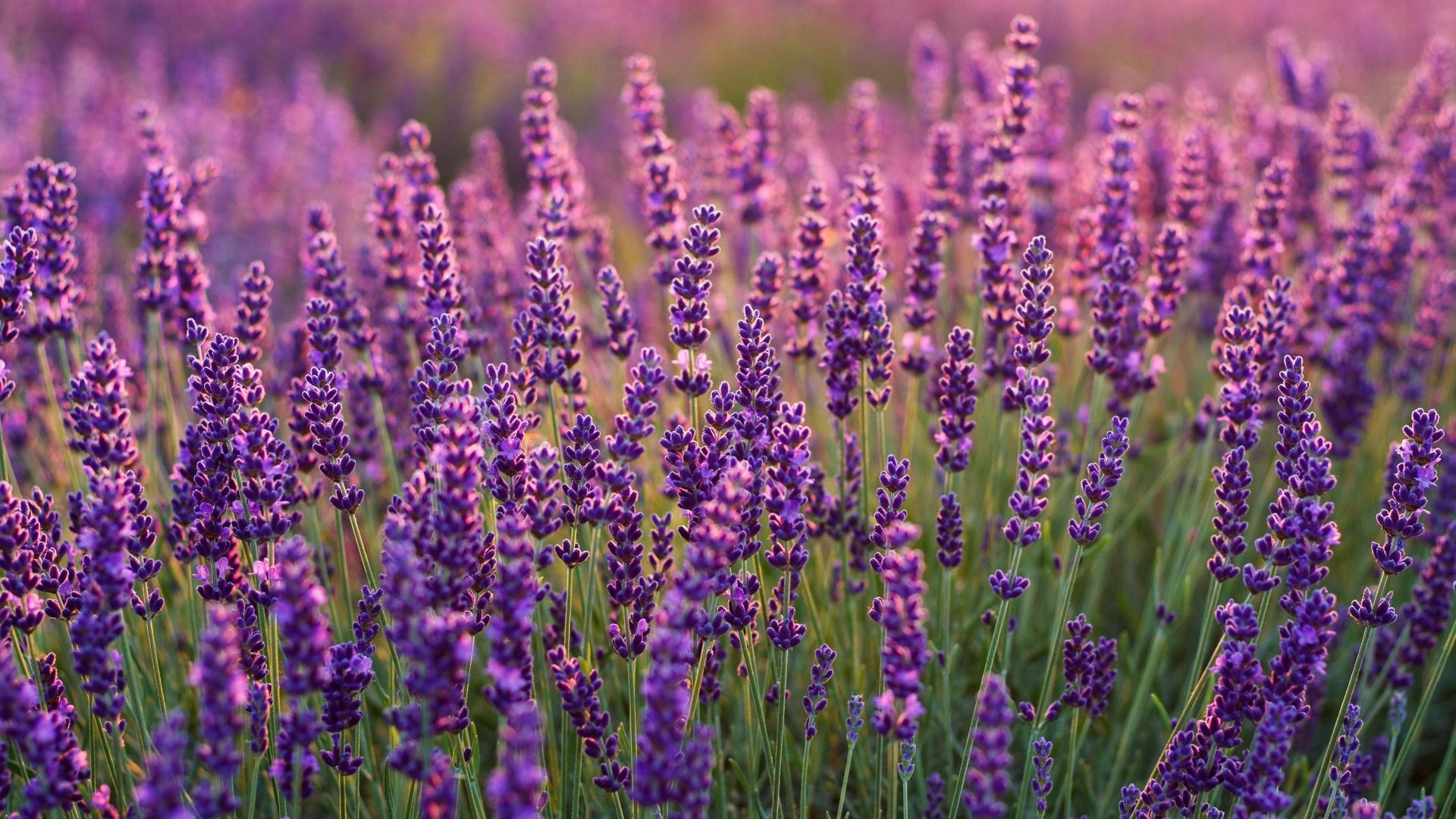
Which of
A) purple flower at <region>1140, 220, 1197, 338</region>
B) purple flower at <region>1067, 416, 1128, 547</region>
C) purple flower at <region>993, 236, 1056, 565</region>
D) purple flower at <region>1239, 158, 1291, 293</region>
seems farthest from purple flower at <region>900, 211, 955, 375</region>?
purple flower at <region>1239, 158, 1291, 293</region>

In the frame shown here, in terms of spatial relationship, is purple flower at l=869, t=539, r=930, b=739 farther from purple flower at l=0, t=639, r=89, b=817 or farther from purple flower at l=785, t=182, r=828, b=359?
purple flower at l=785, t=182, r=828, b=359

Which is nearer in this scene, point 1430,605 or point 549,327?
point 549,327

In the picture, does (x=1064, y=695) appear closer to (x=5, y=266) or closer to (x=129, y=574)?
(x=129, y=574)

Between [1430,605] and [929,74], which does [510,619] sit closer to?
[1430,605]

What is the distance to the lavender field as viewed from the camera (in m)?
2.35

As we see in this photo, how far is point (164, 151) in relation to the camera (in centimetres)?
427

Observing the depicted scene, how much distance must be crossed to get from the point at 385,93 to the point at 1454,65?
9.80 meters

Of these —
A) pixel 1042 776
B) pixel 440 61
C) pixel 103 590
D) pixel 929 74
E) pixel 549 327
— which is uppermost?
pixel 440 61

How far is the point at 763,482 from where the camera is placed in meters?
2.61

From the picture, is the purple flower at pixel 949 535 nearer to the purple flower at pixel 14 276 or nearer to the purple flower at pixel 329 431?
the purple flower at pixel 329 431

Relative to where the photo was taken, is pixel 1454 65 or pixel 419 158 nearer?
pixel 419 158

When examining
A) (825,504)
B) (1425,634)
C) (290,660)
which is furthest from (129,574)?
(1425,634)

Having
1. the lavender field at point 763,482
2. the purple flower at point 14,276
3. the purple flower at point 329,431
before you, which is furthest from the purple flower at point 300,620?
the purple flower at point 14,276

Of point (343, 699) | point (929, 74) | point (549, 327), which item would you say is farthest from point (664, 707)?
point (929, 74)
